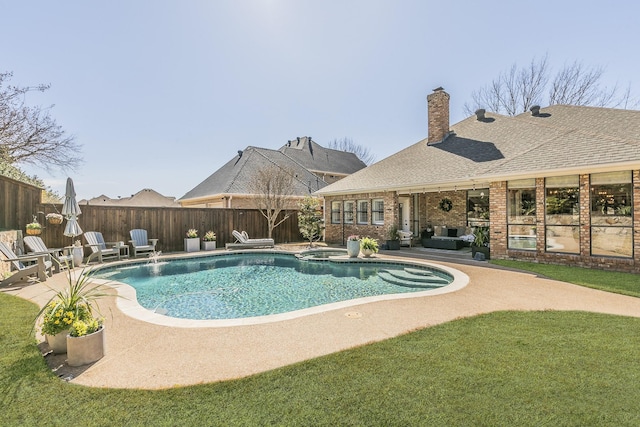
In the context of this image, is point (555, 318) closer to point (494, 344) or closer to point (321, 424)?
point (494, 344)

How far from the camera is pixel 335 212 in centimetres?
1777

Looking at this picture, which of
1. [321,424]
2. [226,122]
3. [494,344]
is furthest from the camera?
[226,122]

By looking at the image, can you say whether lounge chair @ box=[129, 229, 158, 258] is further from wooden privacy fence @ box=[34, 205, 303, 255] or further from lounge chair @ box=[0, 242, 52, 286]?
lounge chair @ box=[0, 242, 52, 286]

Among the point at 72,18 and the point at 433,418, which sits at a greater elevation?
the point at 72,18

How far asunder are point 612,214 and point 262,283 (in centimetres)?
972

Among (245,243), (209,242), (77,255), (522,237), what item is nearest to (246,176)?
(209,242)

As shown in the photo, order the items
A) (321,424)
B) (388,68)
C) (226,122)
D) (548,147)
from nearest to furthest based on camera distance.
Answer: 1. (321,424)
2. (548,147)
3. (388,68)
4. (226,122)

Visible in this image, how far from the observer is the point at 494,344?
3910mm

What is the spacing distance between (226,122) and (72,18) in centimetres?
913

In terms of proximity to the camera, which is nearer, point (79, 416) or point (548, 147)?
point (79, 416)

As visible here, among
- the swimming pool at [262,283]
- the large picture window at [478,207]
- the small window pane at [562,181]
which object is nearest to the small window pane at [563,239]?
the small window pane at [562,181]

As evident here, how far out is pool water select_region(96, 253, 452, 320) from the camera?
6.78m

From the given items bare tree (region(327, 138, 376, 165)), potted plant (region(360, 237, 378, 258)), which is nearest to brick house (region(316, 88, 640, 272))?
potted plant (region(360, 237, 378, 258))

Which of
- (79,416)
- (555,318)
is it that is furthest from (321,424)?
(555,318)
